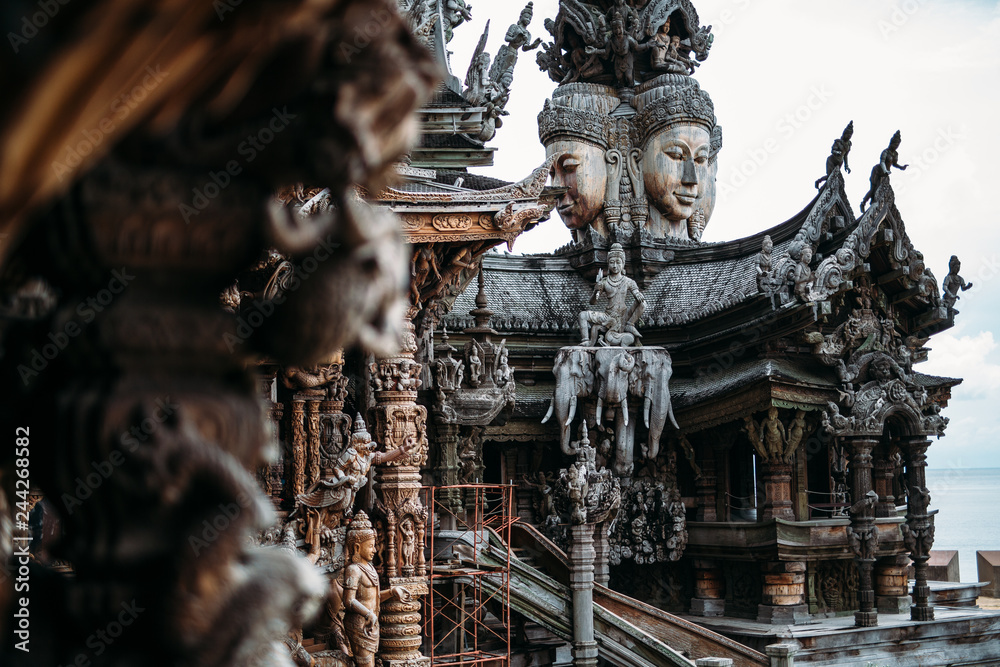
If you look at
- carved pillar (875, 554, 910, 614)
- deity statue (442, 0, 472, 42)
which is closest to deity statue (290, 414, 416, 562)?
deity statue (442, 0, 472, 42)

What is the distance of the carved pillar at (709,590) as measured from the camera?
18641 millimetres

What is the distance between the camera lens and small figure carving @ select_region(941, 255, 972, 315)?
20047mm

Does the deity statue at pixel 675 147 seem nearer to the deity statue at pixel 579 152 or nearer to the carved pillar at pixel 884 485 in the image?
the deity statue at pixel 579 152

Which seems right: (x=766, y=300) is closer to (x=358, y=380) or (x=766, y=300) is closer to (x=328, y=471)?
(x=358, y=380)

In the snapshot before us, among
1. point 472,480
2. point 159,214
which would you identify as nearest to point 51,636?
point 159,214

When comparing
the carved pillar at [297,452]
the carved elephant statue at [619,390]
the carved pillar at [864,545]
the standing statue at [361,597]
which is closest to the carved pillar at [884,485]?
the carved pillar at [864,545]

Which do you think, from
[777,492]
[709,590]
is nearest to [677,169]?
[777,492]

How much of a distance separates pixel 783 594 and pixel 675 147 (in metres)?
9.63

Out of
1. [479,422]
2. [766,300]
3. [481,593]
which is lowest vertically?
[481,593]

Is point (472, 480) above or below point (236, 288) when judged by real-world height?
below

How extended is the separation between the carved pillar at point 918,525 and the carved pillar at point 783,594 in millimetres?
1702

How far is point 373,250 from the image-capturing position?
4.93 feet

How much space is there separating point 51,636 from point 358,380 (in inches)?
426

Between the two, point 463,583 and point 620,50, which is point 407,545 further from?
point 620,50
